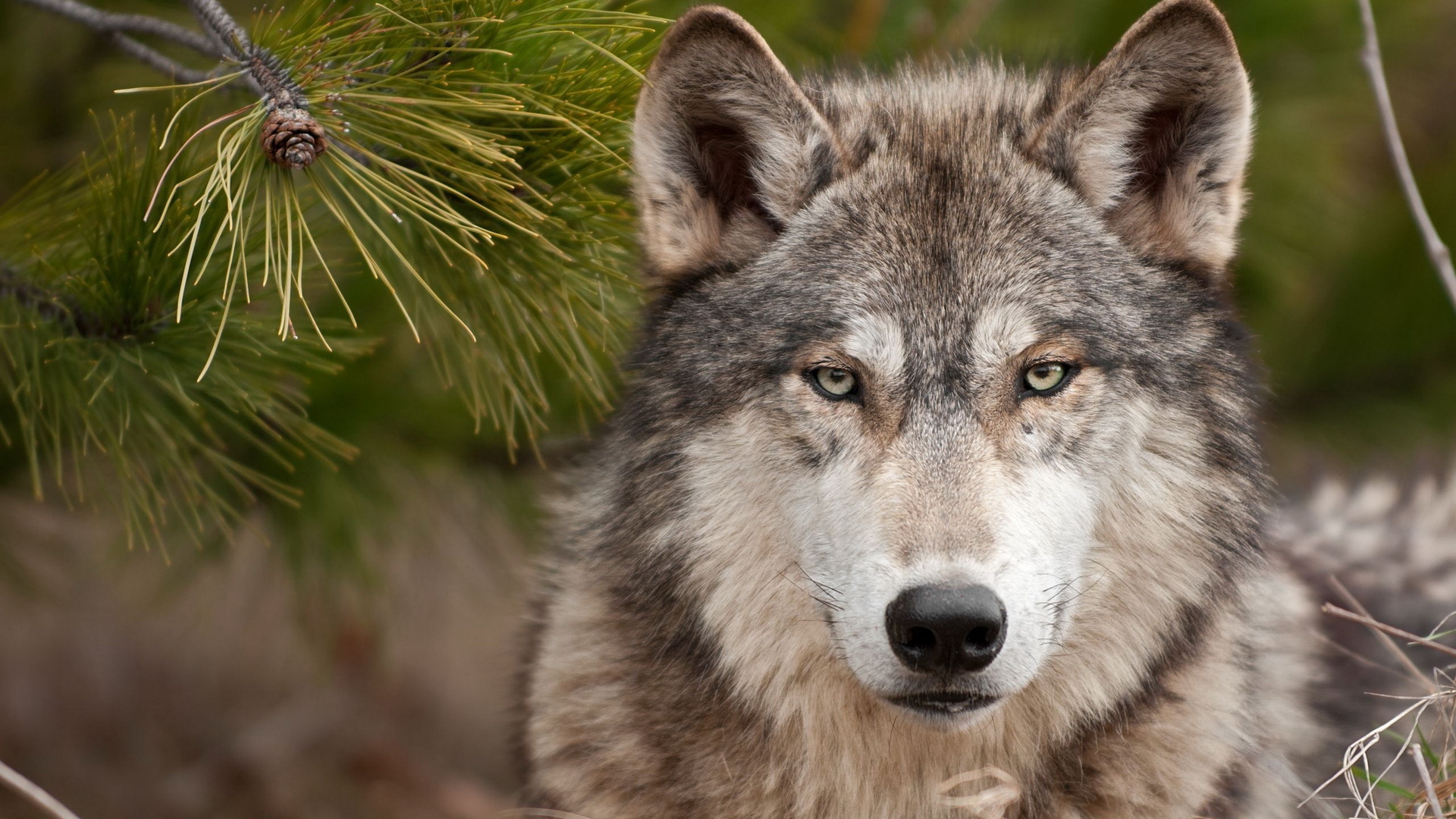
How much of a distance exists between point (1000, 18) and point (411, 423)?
9.48 ft

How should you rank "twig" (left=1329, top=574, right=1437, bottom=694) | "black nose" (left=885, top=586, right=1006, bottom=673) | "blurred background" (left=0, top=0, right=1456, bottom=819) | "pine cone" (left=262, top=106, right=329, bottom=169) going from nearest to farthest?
"black nose" (left=885, top=586, right=1006, bottom=673) → "pine cone" (left=262, top=106, right=329, bottom=169) → "twig" (left=1329, top=574, right=1437, bottom=694) → "blurred background" (left=0, top=0, right=1456, bottom=819)

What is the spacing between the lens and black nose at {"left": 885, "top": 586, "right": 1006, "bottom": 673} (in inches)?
95.3

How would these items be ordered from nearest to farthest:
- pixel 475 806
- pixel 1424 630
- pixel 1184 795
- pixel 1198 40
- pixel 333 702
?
1. pixel 1198 40
2. pixel 1184 795
3. pixel 1424 630
4. pixel 475 806
5. pixel 333 702

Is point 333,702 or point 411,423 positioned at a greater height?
point 411,423

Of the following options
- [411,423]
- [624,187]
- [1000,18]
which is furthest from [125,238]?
[1000,18]

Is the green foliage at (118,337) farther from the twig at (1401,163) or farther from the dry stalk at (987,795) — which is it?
the twig at (1401,163)

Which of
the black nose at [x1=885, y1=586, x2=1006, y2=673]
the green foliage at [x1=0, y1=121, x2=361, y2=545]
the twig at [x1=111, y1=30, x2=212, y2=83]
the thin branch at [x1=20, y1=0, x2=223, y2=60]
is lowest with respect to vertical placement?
the black nose at [x1=885, y1=586, x2=1006, y2=673]

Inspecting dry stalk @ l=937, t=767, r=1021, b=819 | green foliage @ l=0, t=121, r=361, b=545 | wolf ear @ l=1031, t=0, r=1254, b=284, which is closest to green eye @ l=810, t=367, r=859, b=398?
wolf ear @ l=1031, t=0, r=1254, b=284

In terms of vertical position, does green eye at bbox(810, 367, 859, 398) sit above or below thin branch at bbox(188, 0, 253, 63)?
below

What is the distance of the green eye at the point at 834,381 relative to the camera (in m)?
2.84

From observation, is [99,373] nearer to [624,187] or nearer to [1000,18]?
[624,187]

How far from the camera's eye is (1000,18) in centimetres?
532

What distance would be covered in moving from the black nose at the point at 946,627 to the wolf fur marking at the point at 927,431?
0.15 m

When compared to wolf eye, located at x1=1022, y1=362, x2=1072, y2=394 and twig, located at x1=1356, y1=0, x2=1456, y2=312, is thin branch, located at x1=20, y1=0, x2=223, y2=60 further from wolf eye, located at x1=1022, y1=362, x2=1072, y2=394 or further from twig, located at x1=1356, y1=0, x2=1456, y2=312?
twig, located at x1=1356, y1=0, x2=1456, y2=312
